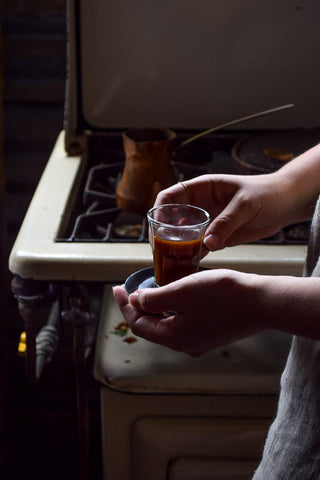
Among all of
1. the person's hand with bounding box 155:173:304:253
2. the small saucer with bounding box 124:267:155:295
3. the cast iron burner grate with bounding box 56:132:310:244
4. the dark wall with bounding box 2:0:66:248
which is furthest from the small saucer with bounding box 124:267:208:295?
the dark wall with bounding box 2:0:66:248

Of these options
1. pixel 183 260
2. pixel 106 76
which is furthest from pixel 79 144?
pixel 183 260

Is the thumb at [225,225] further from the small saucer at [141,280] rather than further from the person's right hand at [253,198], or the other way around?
the small saucer at [141,280]

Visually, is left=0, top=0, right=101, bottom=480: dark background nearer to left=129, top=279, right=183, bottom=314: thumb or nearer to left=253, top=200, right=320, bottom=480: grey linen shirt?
left=129, top=279, right=183, bottom=314: thumb

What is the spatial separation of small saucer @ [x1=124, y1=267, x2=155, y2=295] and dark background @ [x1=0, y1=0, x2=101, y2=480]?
0.89 m

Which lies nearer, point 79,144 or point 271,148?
point 271,148

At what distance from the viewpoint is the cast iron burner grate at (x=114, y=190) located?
126cm

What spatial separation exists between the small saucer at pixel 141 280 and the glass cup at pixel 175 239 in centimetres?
2

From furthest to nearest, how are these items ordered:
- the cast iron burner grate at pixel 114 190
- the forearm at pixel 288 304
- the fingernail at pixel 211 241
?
the cast iron burner grate at pixel 114 190 < the fingernail at pixel 211 241 < the forearm at pixel 288 304

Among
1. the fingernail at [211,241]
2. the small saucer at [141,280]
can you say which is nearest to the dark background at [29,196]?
the small saucer at [141,280]

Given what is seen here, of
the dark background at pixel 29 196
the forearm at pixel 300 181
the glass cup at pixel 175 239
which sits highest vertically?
the forearm at pixel 300 181

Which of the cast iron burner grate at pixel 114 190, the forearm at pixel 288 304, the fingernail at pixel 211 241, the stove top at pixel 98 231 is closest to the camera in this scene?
the forearm at pixel 288 304

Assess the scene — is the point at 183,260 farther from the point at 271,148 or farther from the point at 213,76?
the point at 213,76

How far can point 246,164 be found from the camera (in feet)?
4.52

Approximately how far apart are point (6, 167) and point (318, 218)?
1451 mm
